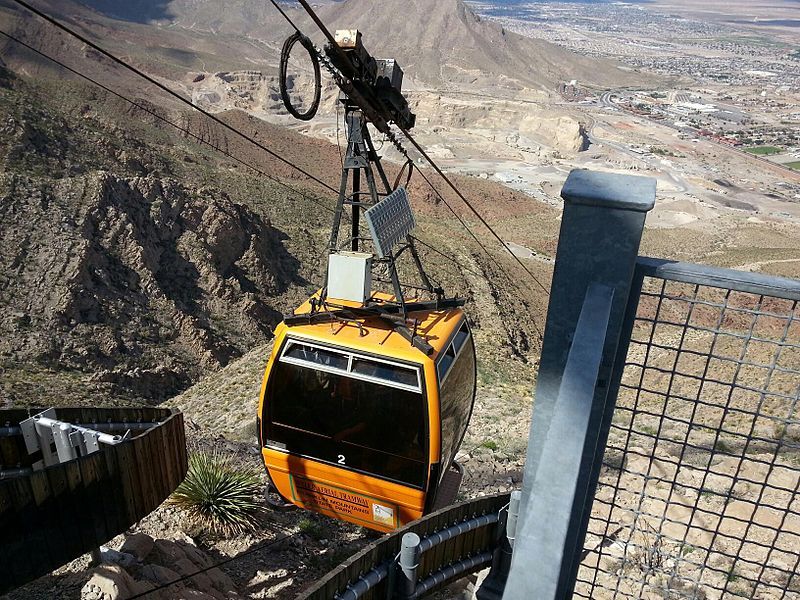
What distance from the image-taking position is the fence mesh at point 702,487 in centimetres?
241

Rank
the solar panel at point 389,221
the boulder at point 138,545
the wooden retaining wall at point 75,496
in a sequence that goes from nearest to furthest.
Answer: the wooden retaining wall at point 75,496 → the boulder at point 138,545 → the solar panel at point 389,221

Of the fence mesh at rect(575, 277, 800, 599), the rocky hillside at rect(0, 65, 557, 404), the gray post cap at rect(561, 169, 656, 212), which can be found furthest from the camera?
the rocky hillside at rect(0, 65, 557, 404)

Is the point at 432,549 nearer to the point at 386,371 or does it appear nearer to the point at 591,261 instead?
the point at 386,371

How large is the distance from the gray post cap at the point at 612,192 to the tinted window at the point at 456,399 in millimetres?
3660

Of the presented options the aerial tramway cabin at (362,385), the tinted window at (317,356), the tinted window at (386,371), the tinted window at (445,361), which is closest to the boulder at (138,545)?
the aerial tramway cabin at (362,385)

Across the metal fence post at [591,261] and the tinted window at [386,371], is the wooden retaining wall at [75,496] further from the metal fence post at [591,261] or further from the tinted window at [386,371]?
the metal fence post at [591,261]

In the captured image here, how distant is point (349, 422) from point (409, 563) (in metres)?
2.23

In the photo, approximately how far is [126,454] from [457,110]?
87979 millimetres

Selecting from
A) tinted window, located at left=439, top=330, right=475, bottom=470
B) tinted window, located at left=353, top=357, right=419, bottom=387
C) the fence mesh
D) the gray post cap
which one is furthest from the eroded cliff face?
the gray post cap

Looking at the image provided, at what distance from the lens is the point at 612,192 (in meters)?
1.96

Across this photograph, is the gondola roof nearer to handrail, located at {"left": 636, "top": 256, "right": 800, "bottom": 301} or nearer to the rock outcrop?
the rock outcrop

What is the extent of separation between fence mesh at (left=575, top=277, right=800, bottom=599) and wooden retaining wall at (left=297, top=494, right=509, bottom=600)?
30.7 inches

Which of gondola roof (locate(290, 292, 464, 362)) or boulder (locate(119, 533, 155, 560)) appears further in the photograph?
gondola roof (locate(290, 292, 464, 362))

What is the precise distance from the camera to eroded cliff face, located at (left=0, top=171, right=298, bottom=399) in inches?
629
